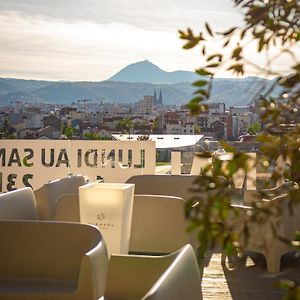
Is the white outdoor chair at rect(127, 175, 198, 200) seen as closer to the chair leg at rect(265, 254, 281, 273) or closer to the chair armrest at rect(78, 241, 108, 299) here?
the chair leg at rect(265, 254, 281, 273)

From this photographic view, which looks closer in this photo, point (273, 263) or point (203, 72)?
point (203, 72)

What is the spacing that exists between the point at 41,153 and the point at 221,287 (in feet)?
12.5

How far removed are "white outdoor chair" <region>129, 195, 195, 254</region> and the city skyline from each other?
3698 millimetres

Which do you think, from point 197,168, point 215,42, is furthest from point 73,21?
point 215,42

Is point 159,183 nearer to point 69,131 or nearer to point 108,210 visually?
point 108,210

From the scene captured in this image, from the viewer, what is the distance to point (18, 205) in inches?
181

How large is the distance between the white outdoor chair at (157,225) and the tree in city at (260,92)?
414 centimetres

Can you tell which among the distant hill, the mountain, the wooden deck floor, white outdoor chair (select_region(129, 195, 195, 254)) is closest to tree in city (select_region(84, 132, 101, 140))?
the distant hill

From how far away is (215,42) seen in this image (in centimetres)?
100

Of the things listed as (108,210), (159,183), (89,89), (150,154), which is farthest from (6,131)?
(108,210)

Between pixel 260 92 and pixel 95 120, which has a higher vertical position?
pixel 260 92

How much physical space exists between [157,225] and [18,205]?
4.05 feet

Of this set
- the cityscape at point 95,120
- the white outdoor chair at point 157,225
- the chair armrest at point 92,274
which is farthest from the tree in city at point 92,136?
the chair armrest at point 92,274

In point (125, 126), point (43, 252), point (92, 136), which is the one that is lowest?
point (43, 252)
